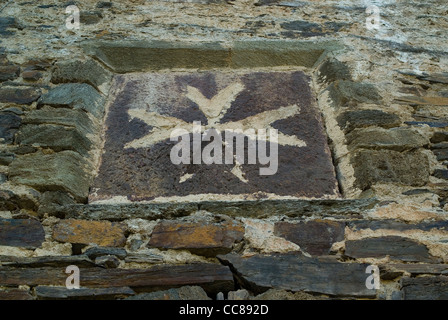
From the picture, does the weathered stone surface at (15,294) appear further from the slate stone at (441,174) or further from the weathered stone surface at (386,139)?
the slate stone at (441,174)

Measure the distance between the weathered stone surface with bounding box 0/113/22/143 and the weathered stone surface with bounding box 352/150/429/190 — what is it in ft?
4.74

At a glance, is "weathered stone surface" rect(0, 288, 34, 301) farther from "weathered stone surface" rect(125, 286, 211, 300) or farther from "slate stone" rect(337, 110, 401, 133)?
"slate stone" rect(337, 110, 401, 133)

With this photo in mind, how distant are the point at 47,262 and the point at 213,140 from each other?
35.0 inches

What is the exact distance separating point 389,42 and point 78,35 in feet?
5.63

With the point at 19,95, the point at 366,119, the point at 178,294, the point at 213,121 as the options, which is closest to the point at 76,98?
the point at 19,95

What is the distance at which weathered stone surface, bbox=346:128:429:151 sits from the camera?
2096 millimetres

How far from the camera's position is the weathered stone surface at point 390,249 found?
1.67 meters

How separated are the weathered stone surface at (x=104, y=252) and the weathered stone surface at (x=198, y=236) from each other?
0.33 ft

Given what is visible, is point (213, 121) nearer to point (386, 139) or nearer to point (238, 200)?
point (238, 200)

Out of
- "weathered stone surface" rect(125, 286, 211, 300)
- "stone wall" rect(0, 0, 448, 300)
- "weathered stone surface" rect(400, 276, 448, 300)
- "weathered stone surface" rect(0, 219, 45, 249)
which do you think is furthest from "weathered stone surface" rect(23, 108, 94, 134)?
"weathered stone surface" rect(400, 276, 448, 300)

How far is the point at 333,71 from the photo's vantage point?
2.52 metres
